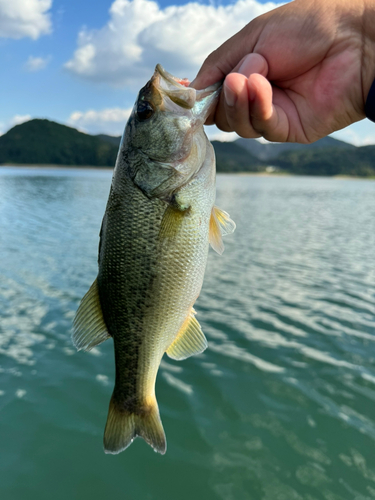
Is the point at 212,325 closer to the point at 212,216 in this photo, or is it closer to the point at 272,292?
the point at 272,292

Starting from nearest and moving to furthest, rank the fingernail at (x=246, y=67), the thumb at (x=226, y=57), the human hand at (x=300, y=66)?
the fingernail at (x=246, y=67) < the human hand at (x=300, y=66) < the thumb at (x=226, y=57)

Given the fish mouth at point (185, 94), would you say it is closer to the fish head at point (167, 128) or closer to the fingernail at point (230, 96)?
the fish head at point (167, 128)

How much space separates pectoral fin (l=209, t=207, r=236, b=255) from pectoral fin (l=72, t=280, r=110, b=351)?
3.16ft

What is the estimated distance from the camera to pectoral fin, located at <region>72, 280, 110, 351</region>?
292 centimetres

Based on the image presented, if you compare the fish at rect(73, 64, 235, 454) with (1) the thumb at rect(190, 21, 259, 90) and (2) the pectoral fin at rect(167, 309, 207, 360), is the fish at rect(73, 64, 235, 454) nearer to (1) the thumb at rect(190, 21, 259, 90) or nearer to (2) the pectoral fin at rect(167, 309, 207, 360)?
(2) the pectoral fin at rect(167, 309, 207, 360)

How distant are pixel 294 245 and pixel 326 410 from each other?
49.1ft

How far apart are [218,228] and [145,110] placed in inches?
40.7

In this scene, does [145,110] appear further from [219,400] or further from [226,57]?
[219,400]

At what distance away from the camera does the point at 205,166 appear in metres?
2.86

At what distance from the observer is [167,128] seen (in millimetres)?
2793

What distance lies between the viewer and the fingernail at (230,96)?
8.60 feet

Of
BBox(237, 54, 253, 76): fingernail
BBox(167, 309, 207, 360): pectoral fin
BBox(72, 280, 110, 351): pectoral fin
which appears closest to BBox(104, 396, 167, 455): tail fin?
BBox(167, 309, 207, 360): pectoral fin

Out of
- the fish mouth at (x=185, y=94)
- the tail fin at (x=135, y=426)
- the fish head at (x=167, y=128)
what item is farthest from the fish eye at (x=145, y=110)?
the tail fin at (x=135, y=426)

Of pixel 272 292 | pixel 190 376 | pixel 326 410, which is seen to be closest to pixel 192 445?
pixel 190 376
